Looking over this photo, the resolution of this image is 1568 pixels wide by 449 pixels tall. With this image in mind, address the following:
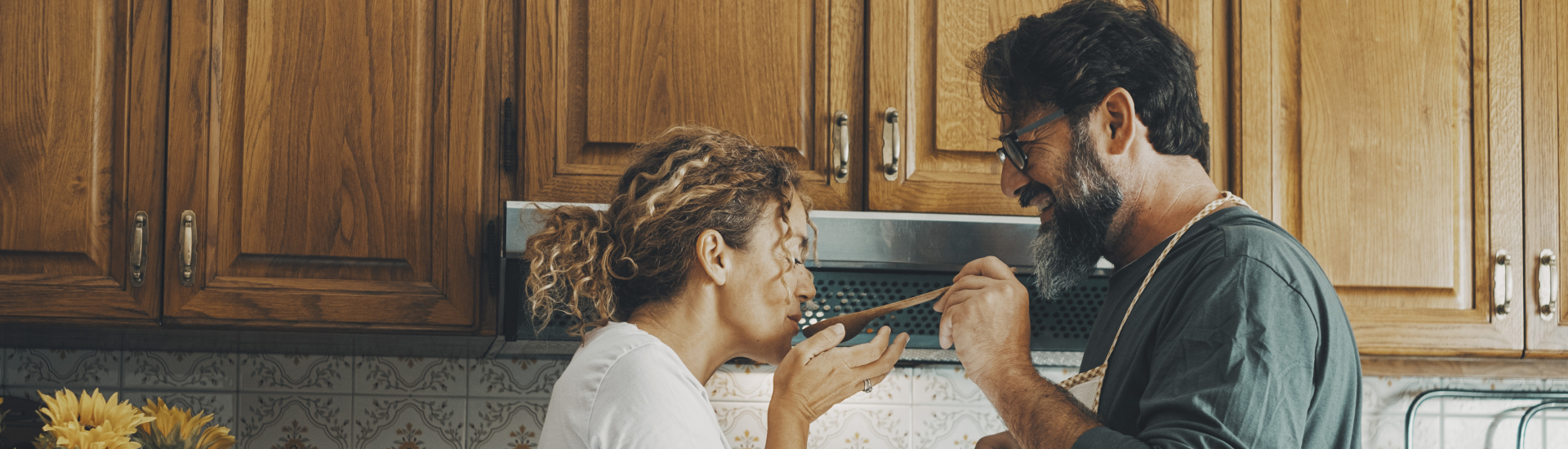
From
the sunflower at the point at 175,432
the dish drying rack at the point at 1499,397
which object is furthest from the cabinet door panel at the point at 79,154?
the dish drying rack at the point at 1499,397

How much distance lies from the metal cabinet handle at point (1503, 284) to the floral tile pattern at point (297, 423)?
2142 mm

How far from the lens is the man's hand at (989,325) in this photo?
104cm

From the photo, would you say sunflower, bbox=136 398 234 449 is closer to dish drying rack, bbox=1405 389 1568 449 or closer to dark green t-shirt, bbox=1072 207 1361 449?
dark green t-shirt, bbox=1072 207 1361 449

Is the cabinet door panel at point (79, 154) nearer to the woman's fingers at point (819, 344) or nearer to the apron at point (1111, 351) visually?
the woman's fingers at point (819, 344)

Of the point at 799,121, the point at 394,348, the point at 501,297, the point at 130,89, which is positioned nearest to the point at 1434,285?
the point at 799,121

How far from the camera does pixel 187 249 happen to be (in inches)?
54.4

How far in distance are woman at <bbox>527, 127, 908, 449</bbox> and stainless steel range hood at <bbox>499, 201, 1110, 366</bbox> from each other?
0.22m

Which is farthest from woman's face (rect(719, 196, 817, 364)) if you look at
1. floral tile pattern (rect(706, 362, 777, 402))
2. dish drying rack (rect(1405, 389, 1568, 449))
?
dish drying rack (rect(1405, 389, 1568, 449))

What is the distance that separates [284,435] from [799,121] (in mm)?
1249

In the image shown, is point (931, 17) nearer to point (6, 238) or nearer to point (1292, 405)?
point (1292, 405)

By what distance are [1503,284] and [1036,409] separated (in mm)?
1161

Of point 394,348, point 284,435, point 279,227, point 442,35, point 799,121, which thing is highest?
point 442,35

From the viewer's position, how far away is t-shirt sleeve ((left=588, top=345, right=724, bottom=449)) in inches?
33.9

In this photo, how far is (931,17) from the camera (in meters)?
1.47
